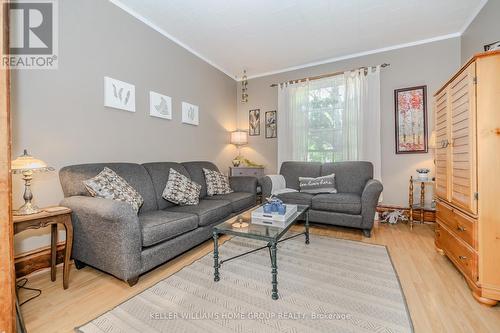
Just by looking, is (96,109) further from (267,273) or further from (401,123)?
(401,123)

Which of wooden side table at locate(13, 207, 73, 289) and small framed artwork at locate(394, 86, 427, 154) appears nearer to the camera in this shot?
wooden side table at locate(13, 207, 73, 289)

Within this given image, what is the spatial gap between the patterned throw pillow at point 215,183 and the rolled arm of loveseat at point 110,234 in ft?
4.95

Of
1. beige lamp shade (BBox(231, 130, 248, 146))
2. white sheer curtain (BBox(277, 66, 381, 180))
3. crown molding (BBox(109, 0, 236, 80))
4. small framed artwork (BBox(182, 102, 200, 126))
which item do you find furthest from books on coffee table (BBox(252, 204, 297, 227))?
crown molding (BBox(109, 0, 236, 80))

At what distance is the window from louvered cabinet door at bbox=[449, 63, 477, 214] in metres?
1.94

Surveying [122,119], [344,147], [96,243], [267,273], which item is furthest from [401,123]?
[96,243]

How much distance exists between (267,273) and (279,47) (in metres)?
3.14

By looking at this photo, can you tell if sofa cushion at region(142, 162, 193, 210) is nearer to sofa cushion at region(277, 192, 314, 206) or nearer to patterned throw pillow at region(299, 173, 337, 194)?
sofa cushion at region(277, 192, 314, 206)

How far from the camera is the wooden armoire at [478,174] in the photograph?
1481mm

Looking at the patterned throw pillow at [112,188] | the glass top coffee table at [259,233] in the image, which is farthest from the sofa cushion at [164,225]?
the glass top coffee table at [259,233]

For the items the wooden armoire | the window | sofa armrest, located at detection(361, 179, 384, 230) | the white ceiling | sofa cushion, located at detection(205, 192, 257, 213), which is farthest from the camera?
the window

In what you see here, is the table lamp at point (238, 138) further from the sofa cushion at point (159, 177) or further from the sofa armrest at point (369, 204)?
the sofa armrest at point (369, 204)

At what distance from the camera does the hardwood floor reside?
4.40 ft

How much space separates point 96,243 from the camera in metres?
1.78

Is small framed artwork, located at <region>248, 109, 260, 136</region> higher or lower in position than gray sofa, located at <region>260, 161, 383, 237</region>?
higher
